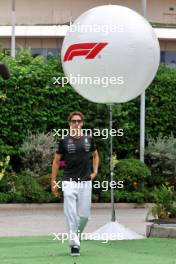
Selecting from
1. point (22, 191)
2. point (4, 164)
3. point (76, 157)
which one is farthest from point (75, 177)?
point (4, 164)

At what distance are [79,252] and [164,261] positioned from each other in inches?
52.1

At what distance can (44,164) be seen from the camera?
22.8 m

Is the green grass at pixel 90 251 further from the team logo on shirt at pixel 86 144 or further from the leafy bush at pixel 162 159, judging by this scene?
the leafy bush at pixel 162 159

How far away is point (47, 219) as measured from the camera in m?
19.4

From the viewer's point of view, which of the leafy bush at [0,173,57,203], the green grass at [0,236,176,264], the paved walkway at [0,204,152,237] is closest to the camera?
the green grass at [0,236,176,264]

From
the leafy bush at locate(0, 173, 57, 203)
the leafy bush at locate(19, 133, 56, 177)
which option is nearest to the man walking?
the leafy bush at locate(0, 173, 57, 203)

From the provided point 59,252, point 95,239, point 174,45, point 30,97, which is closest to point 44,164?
point 30,97

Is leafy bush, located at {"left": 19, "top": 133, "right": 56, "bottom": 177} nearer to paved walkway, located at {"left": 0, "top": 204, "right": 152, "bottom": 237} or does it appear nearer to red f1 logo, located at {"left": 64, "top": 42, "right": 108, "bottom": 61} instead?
paved walkway, located at {"left": 0, "top": 204, "right": 152, "bottom": 237}

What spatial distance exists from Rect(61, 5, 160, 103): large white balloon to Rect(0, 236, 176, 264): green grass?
2.37 meters

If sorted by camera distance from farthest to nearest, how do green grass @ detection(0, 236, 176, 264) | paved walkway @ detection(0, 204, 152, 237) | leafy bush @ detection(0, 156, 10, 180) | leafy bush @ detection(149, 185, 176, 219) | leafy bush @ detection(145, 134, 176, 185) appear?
leafy bush @ detection(145, 134, 176, 185), leafy bush @ detection(0, 156, 10, 180), paved walkway @ detection(0, 204, 152, 237), leafy bush @ detection(149, 185, 176, 219), green grass @ detection(0, 236, 176, 264)

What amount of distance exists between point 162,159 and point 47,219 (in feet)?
18.2

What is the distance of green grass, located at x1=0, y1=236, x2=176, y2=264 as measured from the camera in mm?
12219

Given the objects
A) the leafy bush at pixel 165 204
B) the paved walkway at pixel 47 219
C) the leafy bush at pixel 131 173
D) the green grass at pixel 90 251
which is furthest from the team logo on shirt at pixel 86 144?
the leafy bush at pixel 131 173

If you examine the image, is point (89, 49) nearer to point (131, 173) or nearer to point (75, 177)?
point (75, 177)
